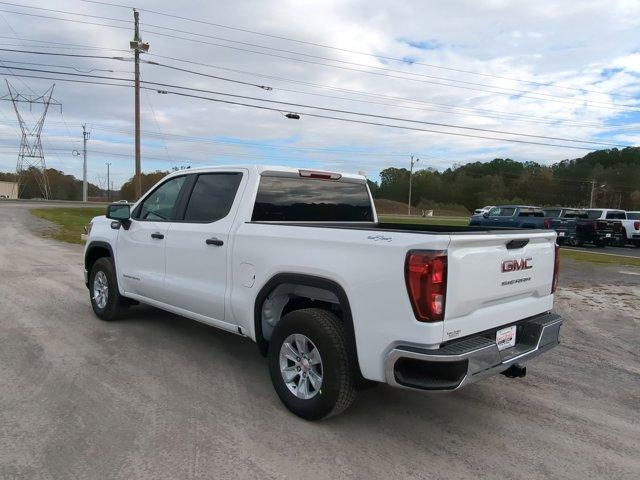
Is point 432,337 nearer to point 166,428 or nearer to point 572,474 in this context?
→ point 572,474

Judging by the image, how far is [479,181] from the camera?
415 ft

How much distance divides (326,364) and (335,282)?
0.57 meters

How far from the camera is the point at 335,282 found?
3535 mm

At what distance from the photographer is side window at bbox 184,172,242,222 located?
15.4 feet

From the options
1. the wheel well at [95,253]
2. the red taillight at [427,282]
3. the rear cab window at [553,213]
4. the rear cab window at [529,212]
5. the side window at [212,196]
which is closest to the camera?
the red taillight at [427,282]

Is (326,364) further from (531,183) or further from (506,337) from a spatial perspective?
(531,183)

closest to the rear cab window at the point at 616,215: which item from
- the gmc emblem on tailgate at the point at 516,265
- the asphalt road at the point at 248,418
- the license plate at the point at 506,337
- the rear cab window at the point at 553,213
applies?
the rear cab window at the point at 553,213

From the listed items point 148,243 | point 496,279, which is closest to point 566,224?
point 148,243

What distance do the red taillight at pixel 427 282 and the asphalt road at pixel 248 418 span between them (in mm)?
995

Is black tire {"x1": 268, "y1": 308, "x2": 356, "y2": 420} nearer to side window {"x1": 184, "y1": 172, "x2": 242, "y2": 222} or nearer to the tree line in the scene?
side window {"x1": 184, "y1": 172, "x2": 242, "y2": 222}

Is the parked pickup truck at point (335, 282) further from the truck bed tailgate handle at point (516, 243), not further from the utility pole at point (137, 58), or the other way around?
the utility pole at point (137, 58)

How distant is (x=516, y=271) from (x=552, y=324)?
2.14 feet

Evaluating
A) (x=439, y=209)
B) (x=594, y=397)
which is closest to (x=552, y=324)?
(x=594, y=397)

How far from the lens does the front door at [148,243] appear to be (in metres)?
5.34
